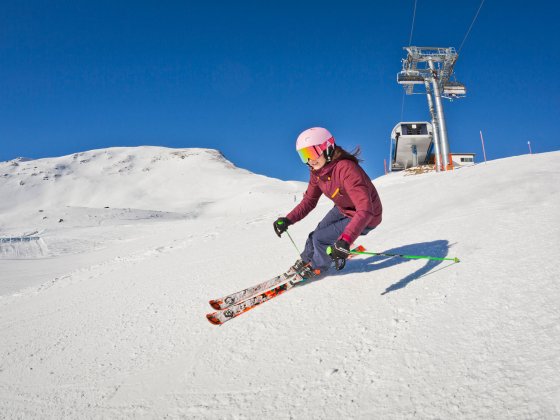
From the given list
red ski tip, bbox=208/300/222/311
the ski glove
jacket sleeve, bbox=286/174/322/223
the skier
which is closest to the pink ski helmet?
the skier

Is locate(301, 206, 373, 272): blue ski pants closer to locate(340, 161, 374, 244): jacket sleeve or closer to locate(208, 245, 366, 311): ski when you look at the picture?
locate(208, 245, 366, 311): ski

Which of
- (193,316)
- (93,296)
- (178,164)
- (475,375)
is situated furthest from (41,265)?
(178,164)

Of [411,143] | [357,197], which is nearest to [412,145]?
[411,143]

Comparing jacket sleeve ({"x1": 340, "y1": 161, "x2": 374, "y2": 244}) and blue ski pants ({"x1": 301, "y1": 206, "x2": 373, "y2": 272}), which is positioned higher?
jacket sleeve ({"x1": 340, "y1": 161, "x2": 374, "y2": 244})

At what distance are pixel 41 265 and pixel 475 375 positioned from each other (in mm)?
13976

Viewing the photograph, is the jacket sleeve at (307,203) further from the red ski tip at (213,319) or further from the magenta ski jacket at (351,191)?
the red ski tip at (213,319)

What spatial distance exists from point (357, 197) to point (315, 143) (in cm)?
76

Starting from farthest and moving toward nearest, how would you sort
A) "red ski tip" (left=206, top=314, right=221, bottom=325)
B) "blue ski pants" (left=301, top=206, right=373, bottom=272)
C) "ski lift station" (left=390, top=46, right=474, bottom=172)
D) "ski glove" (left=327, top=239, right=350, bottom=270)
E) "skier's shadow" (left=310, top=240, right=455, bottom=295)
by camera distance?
"ski lift station" (left=390, top=46, right=474, bottom=172) < "blue ski pants" (left=301, top=206, right=373, bottom=272) < "skier's shadow" (left=310, top=240, right=455, bottom=295) < "red ski tip" (left=206, top=314, right=221, bottom=325) < "ski glove" (left=327, top=239, right=350, bottom=270)

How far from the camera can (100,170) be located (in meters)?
78.9

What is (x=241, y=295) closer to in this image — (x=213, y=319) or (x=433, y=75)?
(x=213, y=319)

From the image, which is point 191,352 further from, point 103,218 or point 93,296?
point 103,218

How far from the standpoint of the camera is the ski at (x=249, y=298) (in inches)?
132

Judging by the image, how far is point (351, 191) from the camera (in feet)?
11.2

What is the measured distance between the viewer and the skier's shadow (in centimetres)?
349
